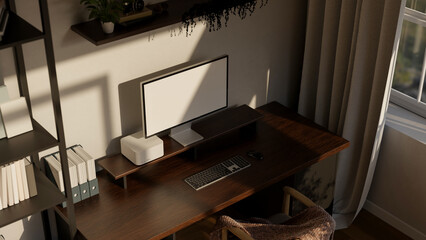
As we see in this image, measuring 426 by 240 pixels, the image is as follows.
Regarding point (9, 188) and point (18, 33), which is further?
point (9, 188)

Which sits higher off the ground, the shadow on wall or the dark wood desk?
the shadow on wall

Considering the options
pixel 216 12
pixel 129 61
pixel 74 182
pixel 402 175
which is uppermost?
pixel 216 12

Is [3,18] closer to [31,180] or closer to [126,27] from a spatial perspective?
[126,27]

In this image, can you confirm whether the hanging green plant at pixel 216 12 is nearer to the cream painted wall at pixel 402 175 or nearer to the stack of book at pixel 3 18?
the stack of book at pixel 3 18

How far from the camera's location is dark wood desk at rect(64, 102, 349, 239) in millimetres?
3252

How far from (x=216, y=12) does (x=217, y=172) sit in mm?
925

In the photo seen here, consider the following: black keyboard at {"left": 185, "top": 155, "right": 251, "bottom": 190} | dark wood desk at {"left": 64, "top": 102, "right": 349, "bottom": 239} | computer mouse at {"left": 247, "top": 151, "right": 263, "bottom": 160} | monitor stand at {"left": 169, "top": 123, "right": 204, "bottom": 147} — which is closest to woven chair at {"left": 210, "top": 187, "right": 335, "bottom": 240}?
dark wood desk at {"left": 64, "top": 102, "right": 349, "bottom": 239}

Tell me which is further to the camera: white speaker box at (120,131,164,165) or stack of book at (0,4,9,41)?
white speaker box at (120,131,164,165)

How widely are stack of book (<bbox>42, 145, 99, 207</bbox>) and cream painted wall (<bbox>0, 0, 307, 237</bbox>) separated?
133 mm

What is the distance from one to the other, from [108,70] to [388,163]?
6.52 feet

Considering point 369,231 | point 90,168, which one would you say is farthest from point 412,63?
point 90,168

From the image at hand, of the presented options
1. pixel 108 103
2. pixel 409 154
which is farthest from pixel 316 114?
pixel 108 103

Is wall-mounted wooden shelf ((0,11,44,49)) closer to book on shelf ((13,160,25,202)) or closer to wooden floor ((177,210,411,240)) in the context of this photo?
book on shelf ((13,160,25,202))

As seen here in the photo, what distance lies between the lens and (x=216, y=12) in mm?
3518
